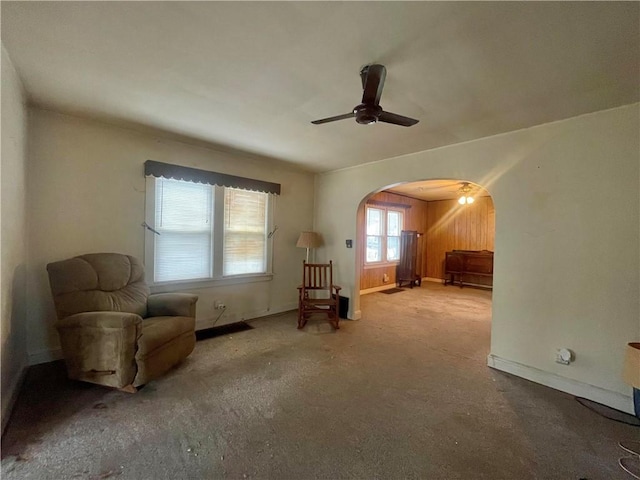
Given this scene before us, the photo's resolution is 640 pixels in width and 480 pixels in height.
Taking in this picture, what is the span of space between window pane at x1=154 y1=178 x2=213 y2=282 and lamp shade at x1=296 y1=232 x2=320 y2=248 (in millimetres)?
1347

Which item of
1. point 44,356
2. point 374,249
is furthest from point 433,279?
point 44,356

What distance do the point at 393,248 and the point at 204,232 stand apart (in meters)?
5.11

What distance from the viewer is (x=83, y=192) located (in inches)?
110

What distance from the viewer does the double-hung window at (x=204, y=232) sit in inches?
129

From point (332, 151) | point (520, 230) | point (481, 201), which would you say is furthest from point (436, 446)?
point (481, 201)

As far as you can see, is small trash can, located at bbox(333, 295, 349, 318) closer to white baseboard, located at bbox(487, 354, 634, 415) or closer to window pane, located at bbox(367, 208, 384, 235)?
white baseboard, located at bbox(487, 354, 634, 415)

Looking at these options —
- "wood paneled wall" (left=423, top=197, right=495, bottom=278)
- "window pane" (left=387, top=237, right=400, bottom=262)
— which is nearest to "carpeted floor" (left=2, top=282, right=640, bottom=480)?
"window pane" (left=387, top=237, right=400, bottom=262)

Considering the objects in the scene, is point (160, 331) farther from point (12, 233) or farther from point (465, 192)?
point (465, 192)

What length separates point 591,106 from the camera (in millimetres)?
2197

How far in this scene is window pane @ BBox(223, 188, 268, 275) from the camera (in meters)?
3.90

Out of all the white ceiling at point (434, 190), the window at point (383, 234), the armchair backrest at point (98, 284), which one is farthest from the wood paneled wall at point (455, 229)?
the armchair backrest at point (98, 284)

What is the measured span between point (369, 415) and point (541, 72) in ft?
8.57

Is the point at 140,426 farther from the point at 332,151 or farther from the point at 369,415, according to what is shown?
the point at 332,151

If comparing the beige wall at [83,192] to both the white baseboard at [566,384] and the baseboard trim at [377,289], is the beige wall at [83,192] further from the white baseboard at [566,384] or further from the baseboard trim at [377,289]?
the baseboard trim at [377,289]
